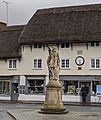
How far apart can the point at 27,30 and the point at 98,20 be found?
29.7ft

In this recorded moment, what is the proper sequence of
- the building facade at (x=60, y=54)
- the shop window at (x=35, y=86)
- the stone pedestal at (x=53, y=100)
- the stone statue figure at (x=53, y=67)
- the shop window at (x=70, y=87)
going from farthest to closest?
the shop window at (x=35, y=86)
the shop window at (x=70, y=87)
the building facade at (x=60, y=54)
the stone statue figure at (x=53, y=67)
the stone pedestal at (x=53, y=100)

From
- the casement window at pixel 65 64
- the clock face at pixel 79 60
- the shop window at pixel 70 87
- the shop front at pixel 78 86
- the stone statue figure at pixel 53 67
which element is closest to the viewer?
the stone statue figure at pixel 53 67

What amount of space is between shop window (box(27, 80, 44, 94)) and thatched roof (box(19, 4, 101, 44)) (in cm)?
500

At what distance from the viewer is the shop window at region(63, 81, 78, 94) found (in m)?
42.8

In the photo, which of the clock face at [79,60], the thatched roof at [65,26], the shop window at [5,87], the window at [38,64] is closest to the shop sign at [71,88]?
the clock face at [79,60]

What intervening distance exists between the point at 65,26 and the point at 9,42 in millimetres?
8726

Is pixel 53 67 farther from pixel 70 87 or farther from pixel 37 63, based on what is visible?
pixel 37 63

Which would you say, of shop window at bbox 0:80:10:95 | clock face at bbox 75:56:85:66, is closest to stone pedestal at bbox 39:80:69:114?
clock face at bbox 75:56:85:66

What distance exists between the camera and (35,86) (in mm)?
44656

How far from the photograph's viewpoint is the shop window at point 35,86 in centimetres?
4438

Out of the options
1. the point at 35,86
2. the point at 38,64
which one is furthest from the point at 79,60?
the point at 35,86

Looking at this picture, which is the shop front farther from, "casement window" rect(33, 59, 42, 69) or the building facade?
"casement window" rect(33, 59, 42, 69)

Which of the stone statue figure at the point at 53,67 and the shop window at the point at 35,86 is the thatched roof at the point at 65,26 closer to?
the shop window at the point at 35,86

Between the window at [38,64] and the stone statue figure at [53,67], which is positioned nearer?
the stone statue figure at [53,67]
